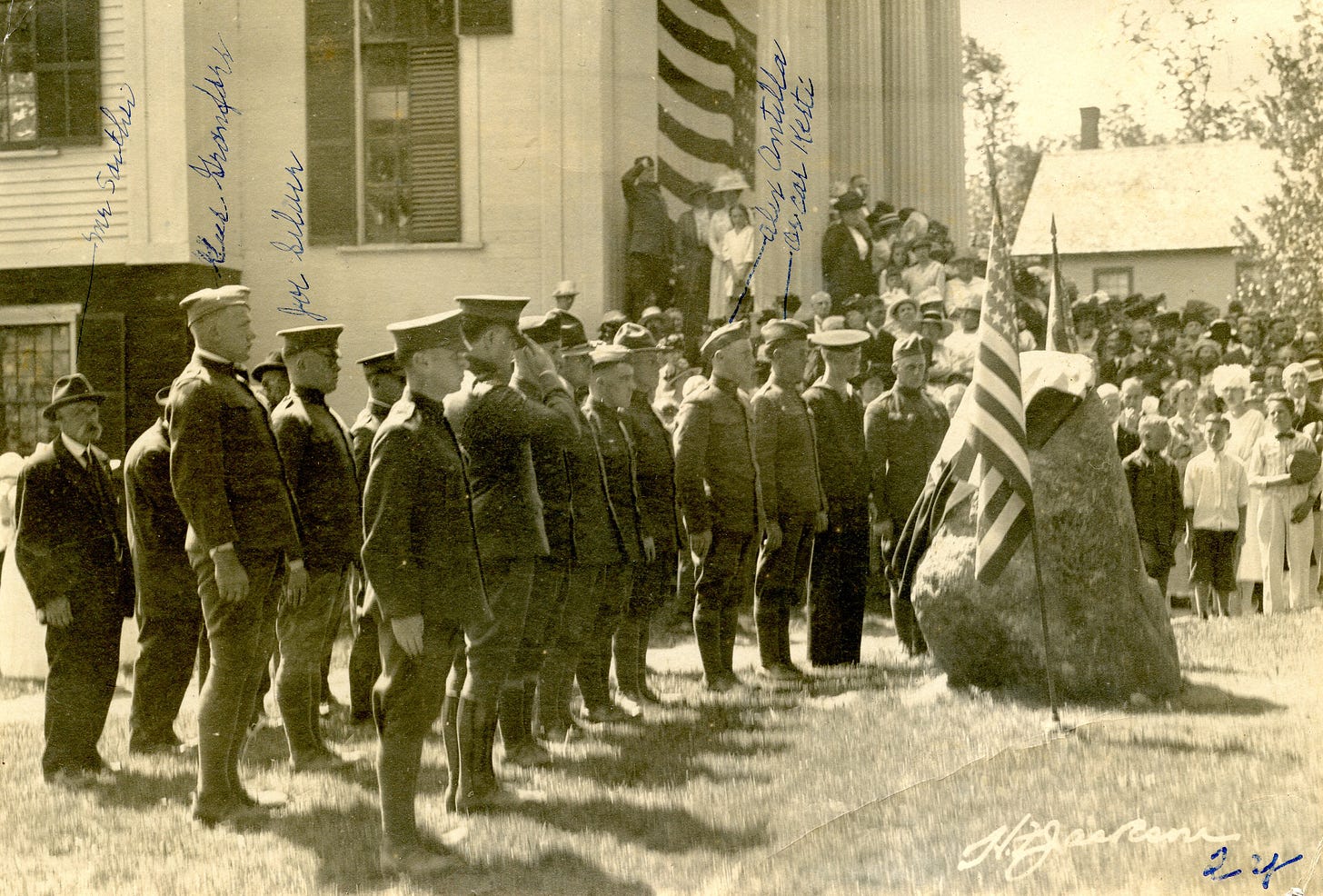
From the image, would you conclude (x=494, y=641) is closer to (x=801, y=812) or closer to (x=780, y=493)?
(x=801, y=812)

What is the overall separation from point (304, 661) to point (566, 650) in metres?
1.20

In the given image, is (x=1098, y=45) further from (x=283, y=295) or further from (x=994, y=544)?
(x=283, y=295)

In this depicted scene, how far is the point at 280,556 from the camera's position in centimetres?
520

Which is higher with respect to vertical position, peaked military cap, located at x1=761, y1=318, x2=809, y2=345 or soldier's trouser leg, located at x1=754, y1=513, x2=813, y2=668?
peaked military cap, located at x1=761, y1=318, x2=809, y2=345

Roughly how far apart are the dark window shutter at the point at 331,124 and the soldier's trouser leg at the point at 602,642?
2.04 meters

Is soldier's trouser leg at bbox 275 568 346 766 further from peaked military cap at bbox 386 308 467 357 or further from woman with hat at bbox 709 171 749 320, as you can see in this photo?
woman with hat at bbox 709 171 749 320

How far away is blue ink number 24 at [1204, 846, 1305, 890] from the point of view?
5.19 metres

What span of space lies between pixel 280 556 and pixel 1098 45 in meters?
4.48

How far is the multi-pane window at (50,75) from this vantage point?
576 centimetres

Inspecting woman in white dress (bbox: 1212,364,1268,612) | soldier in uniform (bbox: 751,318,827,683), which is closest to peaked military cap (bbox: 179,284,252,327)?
soldier in uniform (bbox: 751,318,827,683)
